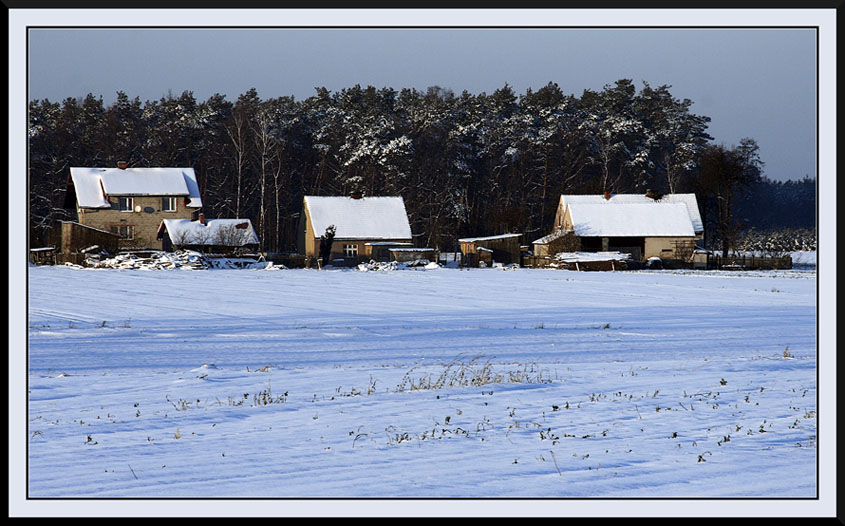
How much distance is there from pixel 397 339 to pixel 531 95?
59.4 metres

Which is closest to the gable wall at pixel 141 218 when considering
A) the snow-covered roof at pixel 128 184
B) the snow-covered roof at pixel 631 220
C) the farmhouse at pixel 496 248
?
the snow-covered roof at pixel 128 184

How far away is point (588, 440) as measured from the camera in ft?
25.0

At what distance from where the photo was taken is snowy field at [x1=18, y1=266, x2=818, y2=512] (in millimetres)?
6367

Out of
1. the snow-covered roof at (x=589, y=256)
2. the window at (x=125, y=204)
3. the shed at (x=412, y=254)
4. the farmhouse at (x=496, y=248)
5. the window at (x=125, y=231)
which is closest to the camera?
the snow-covered roof at (x=589, y=256)

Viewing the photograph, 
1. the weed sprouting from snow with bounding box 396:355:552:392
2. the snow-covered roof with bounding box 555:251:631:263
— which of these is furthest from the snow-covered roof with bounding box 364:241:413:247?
the weed sprouting from snow with bounding box 396:355:552:392

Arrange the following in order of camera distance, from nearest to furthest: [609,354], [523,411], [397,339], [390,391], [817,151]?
[817,151] < [523,411] < [390,391] < [609,354] < [397,339]

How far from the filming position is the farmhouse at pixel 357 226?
6066cm

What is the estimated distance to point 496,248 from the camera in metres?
59.7

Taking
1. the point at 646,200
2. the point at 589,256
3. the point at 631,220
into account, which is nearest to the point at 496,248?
the point at 589,256

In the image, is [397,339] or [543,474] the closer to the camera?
[543,474]

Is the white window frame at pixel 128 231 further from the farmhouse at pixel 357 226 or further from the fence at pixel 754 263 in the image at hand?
the fence at pixel 754 263

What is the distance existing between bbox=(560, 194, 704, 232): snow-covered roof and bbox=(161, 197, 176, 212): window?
1083 inches

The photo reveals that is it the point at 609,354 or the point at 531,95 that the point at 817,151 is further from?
the point at 531,95

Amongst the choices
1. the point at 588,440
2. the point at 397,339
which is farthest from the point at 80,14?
the point at 397,339
